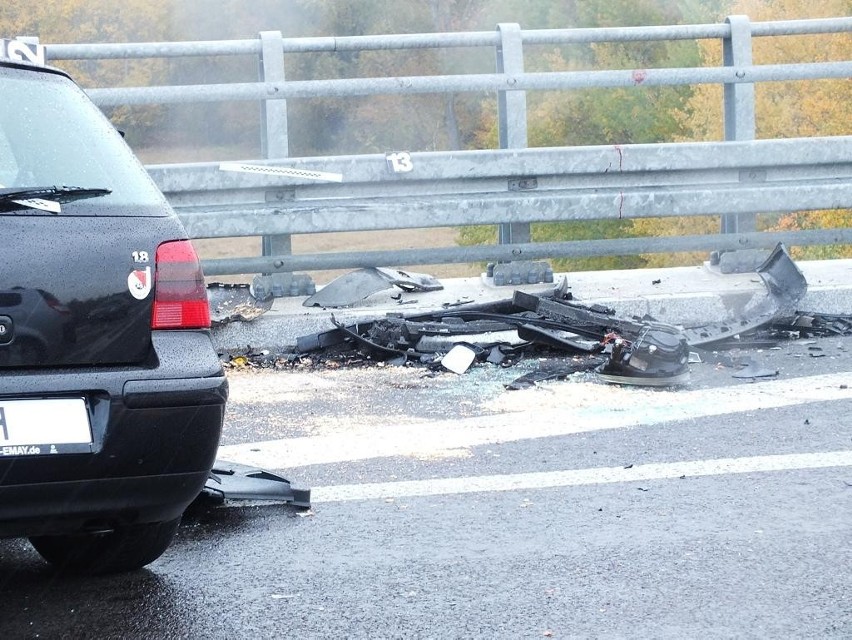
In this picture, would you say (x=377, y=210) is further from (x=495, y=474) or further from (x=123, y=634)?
(x=123, y=634)

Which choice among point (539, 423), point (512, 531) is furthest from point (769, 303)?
point (512, 531)

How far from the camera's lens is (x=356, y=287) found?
7789 millimetres

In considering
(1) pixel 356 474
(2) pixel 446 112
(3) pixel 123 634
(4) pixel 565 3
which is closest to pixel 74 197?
(3) pixel 123 634

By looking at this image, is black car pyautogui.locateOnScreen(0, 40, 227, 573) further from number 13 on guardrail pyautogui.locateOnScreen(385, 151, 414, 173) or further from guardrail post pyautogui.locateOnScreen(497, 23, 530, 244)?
guardrail post pyautogui.locateOnScreen(497, 23, 530, 244)

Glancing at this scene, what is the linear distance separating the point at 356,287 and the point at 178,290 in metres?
4.37

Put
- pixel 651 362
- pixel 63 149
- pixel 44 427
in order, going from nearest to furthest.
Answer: pixel 44 427 < pixel 63 149 < pixel 651 362

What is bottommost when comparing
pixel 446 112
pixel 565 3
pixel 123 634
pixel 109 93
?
pixel 123 634

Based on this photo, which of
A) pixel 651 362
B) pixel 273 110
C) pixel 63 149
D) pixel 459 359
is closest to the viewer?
pixel 63 149

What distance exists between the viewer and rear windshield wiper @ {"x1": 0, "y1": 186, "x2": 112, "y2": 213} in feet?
10.6

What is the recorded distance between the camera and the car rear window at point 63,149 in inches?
132

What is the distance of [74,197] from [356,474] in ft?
5.93

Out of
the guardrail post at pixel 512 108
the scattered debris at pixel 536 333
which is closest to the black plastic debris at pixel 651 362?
the scattered debris at pixel 536 333

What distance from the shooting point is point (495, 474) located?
15.5 feet

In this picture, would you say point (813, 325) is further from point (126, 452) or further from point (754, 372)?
point (126, 452)
